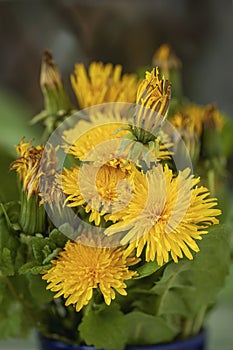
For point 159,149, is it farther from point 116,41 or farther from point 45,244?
point 116,41

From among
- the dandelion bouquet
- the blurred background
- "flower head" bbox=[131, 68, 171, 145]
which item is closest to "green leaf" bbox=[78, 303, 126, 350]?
the dandelion bouquet

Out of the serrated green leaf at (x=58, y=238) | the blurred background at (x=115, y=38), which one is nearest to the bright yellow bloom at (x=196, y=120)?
the serrated green leaf at (x=58, y=238)

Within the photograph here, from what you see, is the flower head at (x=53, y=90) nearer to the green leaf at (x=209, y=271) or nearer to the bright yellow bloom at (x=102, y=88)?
the bright yellow bloom at (x=102, y=88)

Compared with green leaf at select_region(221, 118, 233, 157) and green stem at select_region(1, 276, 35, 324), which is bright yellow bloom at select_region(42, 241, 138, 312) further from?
green leaf at select_region(221, 118, 233, 157)

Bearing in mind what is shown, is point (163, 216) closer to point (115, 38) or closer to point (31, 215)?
point (31, 215)

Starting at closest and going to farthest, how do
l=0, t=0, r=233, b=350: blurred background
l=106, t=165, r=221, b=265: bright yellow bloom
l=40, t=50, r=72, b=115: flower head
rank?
l=106, t=165, r=221, b=265: bright yellow bloom < l=40, t=50, r=72, b=115: flower head < l=0, t=0, r=233, b=350: blurred background

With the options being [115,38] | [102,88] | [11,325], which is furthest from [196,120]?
[115,38]

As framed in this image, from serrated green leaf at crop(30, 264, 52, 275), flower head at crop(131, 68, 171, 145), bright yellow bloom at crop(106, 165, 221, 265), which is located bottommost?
serrated green leaf at crop(30, 264, 52, 275)
